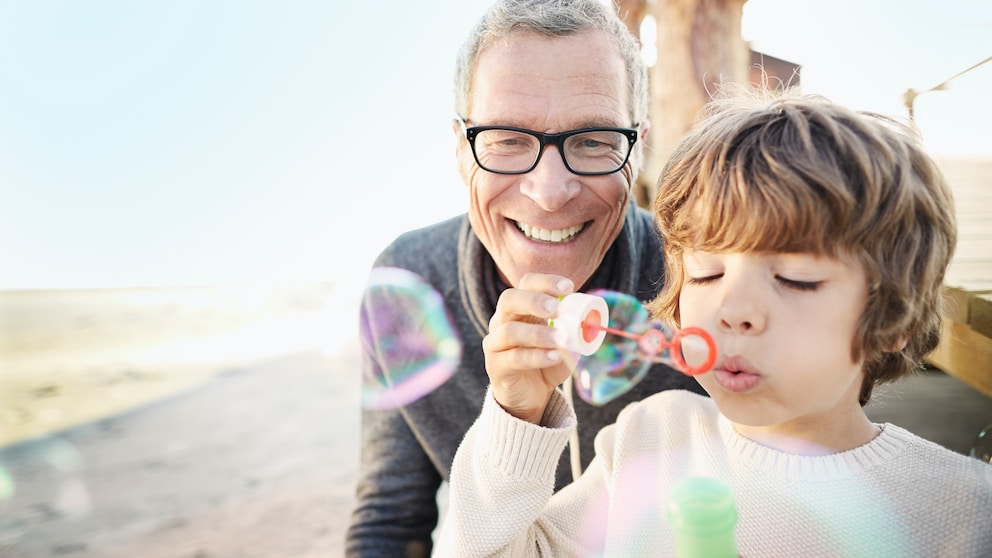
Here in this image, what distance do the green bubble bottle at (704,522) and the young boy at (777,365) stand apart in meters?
0.42

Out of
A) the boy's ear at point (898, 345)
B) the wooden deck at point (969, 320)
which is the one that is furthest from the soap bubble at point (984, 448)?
the boy's ear at point (898, 345)

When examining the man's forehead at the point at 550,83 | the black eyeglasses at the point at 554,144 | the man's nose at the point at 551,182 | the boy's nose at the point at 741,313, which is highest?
the man's forehead at the point at 550,83

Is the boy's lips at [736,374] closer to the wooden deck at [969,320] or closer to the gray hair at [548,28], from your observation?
the gray hair at [548,28]

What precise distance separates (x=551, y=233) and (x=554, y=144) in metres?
0.21

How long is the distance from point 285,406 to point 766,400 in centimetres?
448

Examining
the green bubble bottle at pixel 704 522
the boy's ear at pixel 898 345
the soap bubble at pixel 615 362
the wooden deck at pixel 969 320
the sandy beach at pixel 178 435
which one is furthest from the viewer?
the sandy beach at pixel 178 435

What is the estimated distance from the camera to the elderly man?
1.60 metres

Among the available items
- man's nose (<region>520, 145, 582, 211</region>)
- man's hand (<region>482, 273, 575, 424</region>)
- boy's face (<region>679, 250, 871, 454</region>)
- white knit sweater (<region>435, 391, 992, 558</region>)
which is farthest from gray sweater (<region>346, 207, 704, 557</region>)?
boy's face (<region>679, 250, 871, 454</region>)

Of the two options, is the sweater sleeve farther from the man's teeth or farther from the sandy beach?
the sandy beach

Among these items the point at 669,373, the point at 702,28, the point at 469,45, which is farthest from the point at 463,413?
the point at 702,28

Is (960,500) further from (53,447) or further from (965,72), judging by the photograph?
(53,447)

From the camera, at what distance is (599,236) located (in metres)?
1.70

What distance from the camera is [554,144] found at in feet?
5.21

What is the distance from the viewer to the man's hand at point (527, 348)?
1.10 metres
